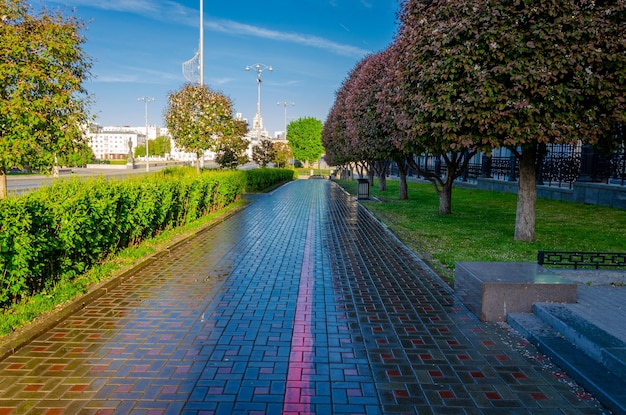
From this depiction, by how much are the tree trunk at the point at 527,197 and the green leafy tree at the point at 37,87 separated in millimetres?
10095

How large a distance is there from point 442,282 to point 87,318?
5.27 meters

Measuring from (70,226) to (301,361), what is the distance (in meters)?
4.26

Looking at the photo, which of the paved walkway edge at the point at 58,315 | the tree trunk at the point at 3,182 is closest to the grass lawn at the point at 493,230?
the paved walkway edge at the point at 58,315

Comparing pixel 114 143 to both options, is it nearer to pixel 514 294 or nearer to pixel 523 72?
pixel 523 72

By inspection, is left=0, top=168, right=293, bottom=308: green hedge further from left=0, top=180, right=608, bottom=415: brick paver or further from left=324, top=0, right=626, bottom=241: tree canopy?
left=324, top=0, right=626, bottom=241: tree canopy

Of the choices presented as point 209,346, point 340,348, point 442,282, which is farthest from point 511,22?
point 209,346

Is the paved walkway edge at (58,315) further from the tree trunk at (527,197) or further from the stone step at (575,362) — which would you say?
the tree trunk at (527,197)

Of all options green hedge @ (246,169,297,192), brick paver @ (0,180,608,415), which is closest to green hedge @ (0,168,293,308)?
brick paver @ (0,180,608,415)

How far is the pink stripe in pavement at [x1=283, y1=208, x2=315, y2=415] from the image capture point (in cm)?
374

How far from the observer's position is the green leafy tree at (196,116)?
21156mm

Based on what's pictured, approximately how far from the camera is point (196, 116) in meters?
21.3

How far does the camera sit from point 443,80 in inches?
373

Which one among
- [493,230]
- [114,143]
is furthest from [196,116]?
[114,143]

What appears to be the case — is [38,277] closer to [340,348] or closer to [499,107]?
[340,348]
